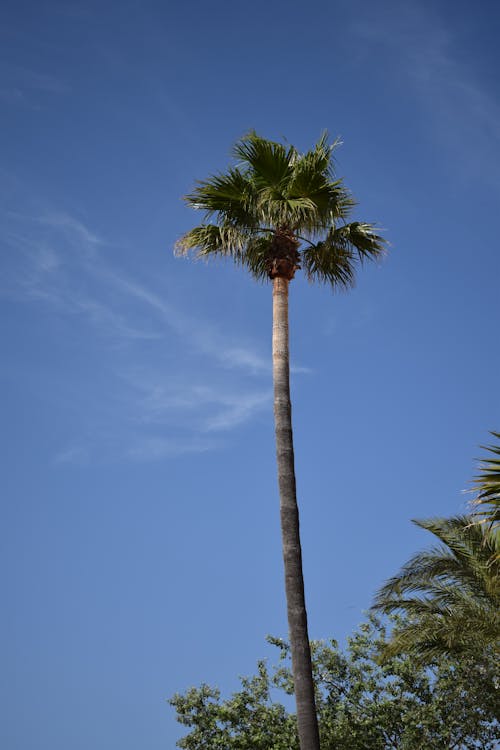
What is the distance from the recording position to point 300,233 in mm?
18219

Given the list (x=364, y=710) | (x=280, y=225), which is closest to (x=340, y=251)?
(x=280, y=225)

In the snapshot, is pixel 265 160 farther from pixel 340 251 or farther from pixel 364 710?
pixel 364 710

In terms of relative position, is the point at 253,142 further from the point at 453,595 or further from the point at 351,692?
the point at 351,692

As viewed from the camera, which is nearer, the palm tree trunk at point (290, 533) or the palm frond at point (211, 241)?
the palm tree trunk at point (290, 533)

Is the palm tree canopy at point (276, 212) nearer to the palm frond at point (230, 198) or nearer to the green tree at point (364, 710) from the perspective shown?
the palm frond at point (230, 198)

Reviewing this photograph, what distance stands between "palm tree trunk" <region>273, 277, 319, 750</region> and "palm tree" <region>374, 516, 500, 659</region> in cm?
361

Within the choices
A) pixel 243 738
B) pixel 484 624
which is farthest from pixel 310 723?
pixel 243 738

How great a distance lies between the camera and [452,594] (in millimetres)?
16781

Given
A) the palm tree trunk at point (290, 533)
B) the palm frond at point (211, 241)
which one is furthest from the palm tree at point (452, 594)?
the palm frond at point (211, 241)

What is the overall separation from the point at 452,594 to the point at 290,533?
4.35m

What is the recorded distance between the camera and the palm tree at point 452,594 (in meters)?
16.0

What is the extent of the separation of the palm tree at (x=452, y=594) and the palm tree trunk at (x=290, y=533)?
→ 3.61 metres

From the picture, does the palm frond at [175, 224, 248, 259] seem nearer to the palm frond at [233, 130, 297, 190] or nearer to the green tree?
the palm frond at [233, 130, 297, 190]

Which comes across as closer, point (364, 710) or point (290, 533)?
point (290, 533)
